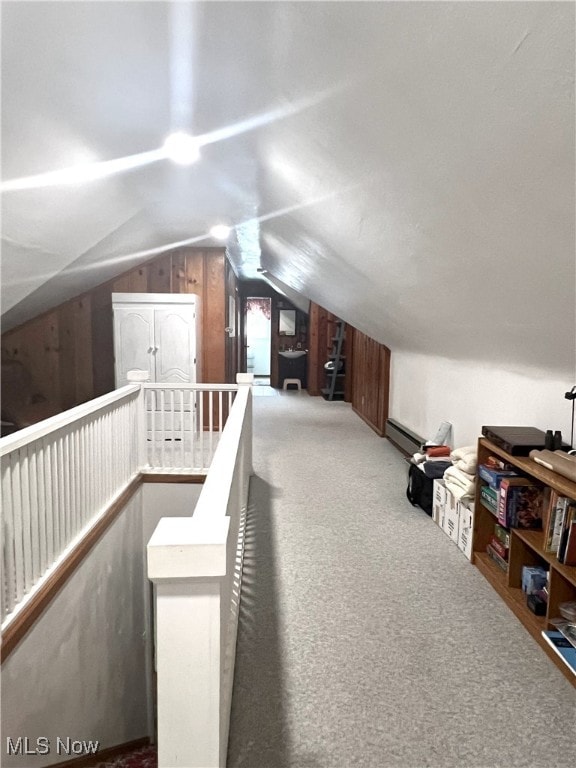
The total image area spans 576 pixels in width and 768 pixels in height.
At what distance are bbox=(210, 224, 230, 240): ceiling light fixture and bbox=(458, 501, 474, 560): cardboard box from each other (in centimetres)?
341

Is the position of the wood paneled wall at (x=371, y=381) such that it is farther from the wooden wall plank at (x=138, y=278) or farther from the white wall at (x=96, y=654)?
the wooden wall plank at (x=138, y=278)

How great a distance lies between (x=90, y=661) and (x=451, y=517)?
233 cm

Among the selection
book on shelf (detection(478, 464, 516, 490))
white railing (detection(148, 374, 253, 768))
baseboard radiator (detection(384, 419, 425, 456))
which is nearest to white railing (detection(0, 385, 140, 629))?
white railing (detection(148, 374, 253, 768))

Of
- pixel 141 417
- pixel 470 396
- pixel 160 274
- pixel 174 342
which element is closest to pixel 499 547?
pixel 470 396

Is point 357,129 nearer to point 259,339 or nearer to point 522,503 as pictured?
point 522,503

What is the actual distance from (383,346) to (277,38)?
4.74 metres

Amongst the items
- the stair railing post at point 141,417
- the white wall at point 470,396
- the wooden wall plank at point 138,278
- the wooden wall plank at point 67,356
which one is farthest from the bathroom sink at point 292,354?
the stair railing post at point 141,417

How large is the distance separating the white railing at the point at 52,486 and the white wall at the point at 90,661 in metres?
0.20

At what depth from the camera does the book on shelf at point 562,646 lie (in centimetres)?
172

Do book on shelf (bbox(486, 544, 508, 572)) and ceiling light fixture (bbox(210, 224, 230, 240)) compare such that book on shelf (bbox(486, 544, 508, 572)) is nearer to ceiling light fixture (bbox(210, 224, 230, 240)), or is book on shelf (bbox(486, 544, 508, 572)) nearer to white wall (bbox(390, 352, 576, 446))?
white wall (bbox(390, 352, 576, 446))

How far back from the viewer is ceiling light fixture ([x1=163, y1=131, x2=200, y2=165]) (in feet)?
7.61

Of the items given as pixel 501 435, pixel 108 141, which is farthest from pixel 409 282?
pixel 108 141

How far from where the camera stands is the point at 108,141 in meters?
2.22

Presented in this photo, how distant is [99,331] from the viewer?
5543 mm
